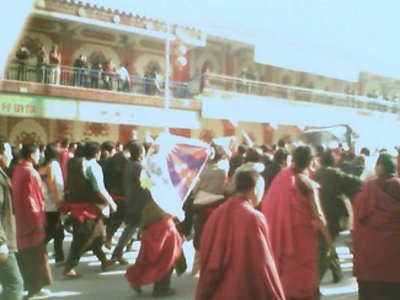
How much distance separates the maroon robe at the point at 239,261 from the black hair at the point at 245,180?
12 centimetres

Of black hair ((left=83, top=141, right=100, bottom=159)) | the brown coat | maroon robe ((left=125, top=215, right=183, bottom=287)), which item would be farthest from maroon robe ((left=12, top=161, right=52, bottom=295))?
black hair ((left=83, top=141, right=100, bottom=159))

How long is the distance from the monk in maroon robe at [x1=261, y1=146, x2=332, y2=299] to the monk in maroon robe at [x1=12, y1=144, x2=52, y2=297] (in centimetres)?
221

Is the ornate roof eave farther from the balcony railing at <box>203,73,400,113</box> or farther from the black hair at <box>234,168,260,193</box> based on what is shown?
the black hair at <box>234,168,260,193</box>

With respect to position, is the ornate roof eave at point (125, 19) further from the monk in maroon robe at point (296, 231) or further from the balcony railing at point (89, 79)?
the monk in maroon robe at point (296, 231)

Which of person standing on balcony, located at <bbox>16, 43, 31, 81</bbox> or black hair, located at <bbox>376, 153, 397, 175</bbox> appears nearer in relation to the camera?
black hair, located at <bbox>376, 153, 397, 175</bbox>

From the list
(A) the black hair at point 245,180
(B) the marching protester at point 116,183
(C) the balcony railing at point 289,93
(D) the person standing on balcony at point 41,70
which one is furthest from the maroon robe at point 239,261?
(C) the balcony railing at point 289,93

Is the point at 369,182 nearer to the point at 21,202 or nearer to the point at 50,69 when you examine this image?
the point at 21,202

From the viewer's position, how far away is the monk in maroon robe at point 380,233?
4.27 metres

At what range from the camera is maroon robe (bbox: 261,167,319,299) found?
4555 millimetres

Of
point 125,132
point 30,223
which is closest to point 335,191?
point 30,223

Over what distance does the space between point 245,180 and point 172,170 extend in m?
2.06

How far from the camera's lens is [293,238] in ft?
15.0

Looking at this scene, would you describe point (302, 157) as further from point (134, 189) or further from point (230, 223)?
point (134, 189)

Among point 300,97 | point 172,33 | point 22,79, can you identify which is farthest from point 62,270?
point 300,97
